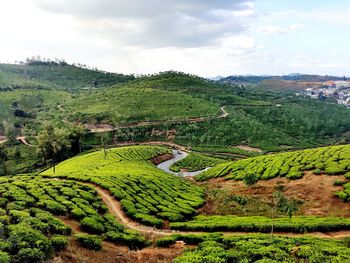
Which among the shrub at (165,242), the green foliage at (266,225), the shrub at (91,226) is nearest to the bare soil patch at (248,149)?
the green foliage at (266,225)

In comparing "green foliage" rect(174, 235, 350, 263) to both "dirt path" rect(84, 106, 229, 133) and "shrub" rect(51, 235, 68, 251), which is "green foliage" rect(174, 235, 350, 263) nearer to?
"shrub" rect(51, 235, 68, 251)

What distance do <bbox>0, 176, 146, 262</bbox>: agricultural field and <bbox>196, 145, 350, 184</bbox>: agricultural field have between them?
28311 mm

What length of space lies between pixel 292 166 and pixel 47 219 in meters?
→ 39.5

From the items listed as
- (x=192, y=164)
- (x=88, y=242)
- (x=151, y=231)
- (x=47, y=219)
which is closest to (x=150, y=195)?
(x=151, y=231)

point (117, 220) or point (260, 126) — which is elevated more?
point (117, 220)

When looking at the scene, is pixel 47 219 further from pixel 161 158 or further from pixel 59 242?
pixel 161 158

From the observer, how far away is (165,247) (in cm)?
2697

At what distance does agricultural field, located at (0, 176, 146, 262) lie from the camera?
2058cm

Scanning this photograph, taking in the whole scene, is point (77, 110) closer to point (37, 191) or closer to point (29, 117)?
point (29, 117)

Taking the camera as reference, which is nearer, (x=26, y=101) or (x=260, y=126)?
(x=260, y=126)

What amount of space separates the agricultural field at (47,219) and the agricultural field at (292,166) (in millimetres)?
28311

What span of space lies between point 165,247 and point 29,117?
13715cm

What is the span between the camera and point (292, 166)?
52781 mm

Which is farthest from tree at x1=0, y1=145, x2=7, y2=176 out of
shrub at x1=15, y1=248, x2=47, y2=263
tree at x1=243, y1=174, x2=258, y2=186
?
shrub at x1=15, y1=248, x2=47, y2=263
